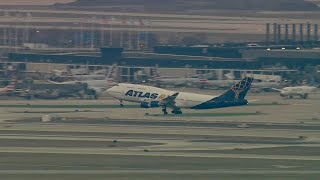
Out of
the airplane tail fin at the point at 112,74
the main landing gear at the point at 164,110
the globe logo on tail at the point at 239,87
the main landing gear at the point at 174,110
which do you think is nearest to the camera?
the main landing gear at the point at 164,110

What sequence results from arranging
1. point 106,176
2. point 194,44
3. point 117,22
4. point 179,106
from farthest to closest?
point 117,22 < point 194,44 < point 179,106 < point 106,176

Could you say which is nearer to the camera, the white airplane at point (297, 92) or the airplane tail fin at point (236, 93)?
the airplane tail fin at point (236, 93)

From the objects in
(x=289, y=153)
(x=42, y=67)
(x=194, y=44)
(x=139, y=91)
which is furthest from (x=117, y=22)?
(x=289, y=153)

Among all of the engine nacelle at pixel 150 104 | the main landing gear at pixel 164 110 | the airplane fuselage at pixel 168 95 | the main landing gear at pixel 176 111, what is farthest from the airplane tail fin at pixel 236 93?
the engine nacelle at pixel 150 104

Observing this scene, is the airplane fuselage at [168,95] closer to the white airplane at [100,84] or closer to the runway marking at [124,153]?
the white airplane at [100,84]

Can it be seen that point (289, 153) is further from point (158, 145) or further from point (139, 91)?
point (139, 91)

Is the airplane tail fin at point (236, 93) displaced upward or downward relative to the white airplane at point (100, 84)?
upward

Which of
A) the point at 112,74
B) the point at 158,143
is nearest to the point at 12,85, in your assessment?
the point at 112,74

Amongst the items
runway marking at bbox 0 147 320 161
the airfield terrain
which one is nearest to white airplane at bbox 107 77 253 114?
the airfield terrain

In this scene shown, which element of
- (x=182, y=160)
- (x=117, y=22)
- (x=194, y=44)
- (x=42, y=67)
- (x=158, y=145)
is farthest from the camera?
(x=117, y=22)
